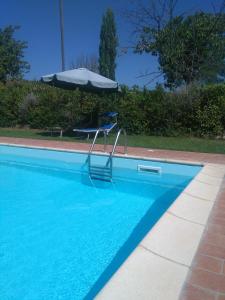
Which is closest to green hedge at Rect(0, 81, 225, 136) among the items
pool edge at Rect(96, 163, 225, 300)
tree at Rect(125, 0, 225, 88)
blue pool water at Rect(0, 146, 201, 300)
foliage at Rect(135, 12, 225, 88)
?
blue pool water at Rect(0, 146, 201, 300)

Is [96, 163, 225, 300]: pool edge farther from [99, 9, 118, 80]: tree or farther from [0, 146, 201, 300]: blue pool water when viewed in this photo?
[99, 9, 118, 80]: tree

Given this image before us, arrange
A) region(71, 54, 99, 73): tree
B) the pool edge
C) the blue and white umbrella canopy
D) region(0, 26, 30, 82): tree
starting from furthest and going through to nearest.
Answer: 1. region(71, 54, 99, 73): tree
2. region(0, 26, 30, 82): tree
3. the blue and white umbrella canopy
4. the pool edge

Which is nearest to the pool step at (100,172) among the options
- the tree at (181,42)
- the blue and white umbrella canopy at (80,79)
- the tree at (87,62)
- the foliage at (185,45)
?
the blue and white umbrella canopy at (80,79)

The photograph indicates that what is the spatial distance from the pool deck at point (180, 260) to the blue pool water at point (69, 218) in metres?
0.70

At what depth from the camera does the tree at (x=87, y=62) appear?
112 ft

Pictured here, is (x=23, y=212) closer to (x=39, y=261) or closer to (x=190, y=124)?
(x=39, y=261)

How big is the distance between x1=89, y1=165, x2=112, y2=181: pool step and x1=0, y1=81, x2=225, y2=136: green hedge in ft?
13.9

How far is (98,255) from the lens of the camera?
3.53m

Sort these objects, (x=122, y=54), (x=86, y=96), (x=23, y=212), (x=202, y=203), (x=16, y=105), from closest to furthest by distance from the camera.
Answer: (x=202, y=203)
(x=23, y=212)
(x=86, y=96)
(x=16, y=105)
(x=122, y=54)

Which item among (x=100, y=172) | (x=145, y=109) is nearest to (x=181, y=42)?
(x=145, y=109)

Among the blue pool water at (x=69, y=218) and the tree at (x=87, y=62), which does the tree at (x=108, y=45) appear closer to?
the tree at (x=87, y=62)

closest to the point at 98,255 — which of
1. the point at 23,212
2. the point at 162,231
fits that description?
the point at 162,231

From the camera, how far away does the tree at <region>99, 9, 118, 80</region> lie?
35344mm

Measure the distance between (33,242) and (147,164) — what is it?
328cm
